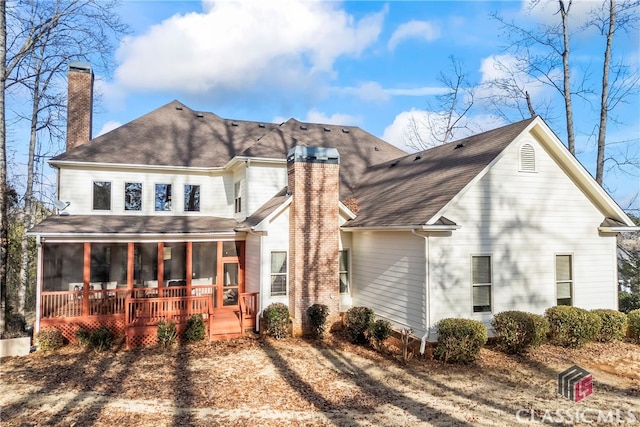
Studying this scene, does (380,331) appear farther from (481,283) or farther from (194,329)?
(194,329)

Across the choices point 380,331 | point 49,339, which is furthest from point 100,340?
point 380,331

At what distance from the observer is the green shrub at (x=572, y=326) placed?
1105 centimetres

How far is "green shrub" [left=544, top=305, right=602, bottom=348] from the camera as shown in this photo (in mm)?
11047

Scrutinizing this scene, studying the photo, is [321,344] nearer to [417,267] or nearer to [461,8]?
[417,267]

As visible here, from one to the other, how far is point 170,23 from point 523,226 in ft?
57.4

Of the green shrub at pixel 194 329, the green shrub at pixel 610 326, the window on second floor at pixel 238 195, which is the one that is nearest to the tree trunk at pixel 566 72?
the green shrub at pixel 610 326

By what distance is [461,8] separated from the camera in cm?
1434

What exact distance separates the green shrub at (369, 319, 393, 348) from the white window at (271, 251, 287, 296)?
3.33 metres

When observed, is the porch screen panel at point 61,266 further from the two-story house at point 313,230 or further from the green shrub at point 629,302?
the green shrub at point 629,302

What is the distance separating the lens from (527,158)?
11.7 meters

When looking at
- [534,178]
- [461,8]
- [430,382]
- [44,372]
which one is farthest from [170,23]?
[430,382]

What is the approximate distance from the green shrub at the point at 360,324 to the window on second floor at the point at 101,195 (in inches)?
426

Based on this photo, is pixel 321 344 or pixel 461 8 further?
pixel 461 8

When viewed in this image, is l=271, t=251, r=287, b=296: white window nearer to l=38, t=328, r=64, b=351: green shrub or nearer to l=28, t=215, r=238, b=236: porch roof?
l=28, t=215, r=238, b=236: porch roof
